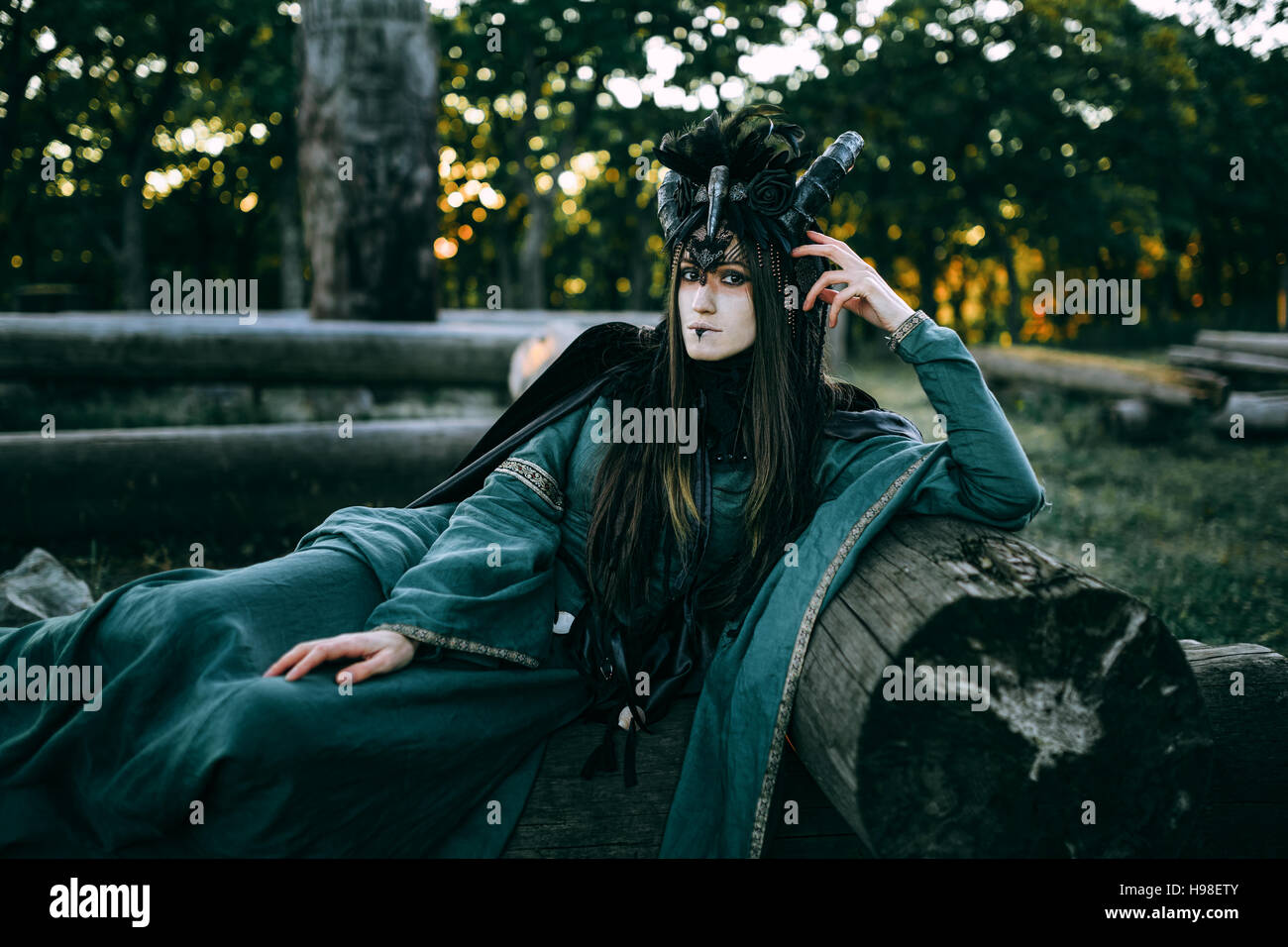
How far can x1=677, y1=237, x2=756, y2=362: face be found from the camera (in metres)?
2.27

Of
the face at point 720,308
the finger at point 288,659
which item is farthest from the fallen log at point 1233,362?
the finger at point 288,659

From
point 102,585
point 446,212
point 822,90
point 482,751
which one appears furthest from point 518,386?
point 446,212

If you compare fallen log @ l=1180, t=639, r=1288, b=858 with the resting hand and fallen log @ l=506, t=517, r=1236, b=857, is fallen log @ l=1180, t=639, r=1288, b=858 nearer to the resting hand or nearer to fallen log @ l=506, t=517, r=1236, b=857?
fallen log @ l=506, t=517, r=1236, b=857

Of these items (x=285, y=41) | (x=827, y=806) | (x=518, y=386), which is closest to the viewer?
(x=827, y=806)

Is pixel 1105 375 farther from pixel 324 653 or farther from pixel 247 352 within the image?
pixel 324 653

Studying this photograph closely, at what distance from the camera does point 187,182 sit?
25.4m

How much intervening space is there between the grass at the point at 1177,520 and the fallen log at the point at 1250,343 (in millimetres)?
2539

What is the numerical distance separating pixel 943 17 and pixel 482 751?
2151cm

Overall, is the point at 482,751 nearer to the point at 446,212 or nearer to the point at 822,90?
the point at 822,90

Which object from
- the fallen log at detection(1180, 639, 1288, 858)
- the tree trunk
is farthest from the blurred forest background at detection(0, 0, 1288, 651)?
the fallen log at detection(1180, 639, 1288, 858)

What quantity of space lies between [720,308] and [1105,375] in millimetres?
9736

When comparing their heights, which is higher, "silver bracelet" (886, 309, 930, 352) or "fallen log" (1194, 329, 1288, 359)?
"fallen log" (1194, 329, 1288, 359)

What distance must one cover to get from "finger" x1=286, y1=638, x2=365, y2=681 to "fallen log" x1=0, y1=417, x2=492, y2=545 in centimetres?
357

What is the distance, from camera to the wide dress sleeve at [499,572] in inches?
82.5
